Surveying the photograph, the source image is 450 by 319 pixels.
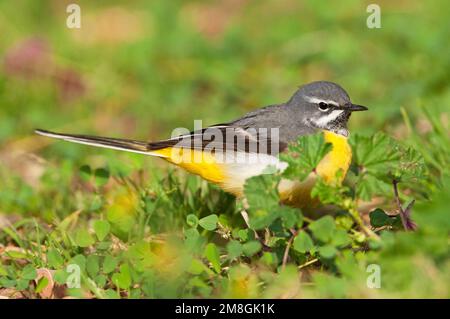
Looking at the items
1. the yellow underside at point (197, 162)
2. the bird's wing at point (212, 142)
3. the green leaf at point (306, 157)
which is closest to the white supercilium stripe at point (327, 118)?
the bird's wing at point (212, 142)

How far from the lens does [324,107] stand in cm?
584

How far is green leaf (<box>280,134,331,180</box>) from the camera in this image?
447 centimetres

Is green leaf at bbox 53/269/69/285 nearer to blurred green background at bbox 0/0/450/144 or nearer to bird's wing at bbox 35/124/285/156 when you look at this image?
bird's wing at bbox 35/124/285/156

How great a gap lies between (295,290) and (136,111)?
16.7 ft

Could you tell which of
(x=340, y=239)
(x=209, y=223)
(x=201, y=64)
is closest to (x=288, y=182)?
(x=209, y=223)

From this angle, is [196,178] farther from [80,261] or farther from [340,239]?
[340,239]

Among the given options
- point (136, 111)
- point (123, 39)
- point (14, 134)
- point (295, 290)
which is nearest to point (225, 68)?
point (136, 111)

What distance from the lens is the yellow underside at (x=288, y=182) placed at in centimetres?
519

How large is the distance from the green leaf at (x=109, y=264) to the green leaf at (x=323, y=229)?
1264mm

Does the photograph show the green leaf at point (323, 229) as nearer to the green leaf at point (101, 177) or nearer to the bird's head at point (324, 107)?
the bird's head at point (324, 107)

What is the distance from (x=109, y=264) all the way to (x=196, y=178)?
Result: 1.62 metres

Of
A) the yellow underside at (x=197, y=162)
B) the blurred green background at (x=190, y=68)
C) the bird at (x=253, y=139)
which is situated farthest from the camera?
the blurred green background at (x=190, y=68)

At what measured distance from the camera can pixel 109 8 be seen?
12.3 m
